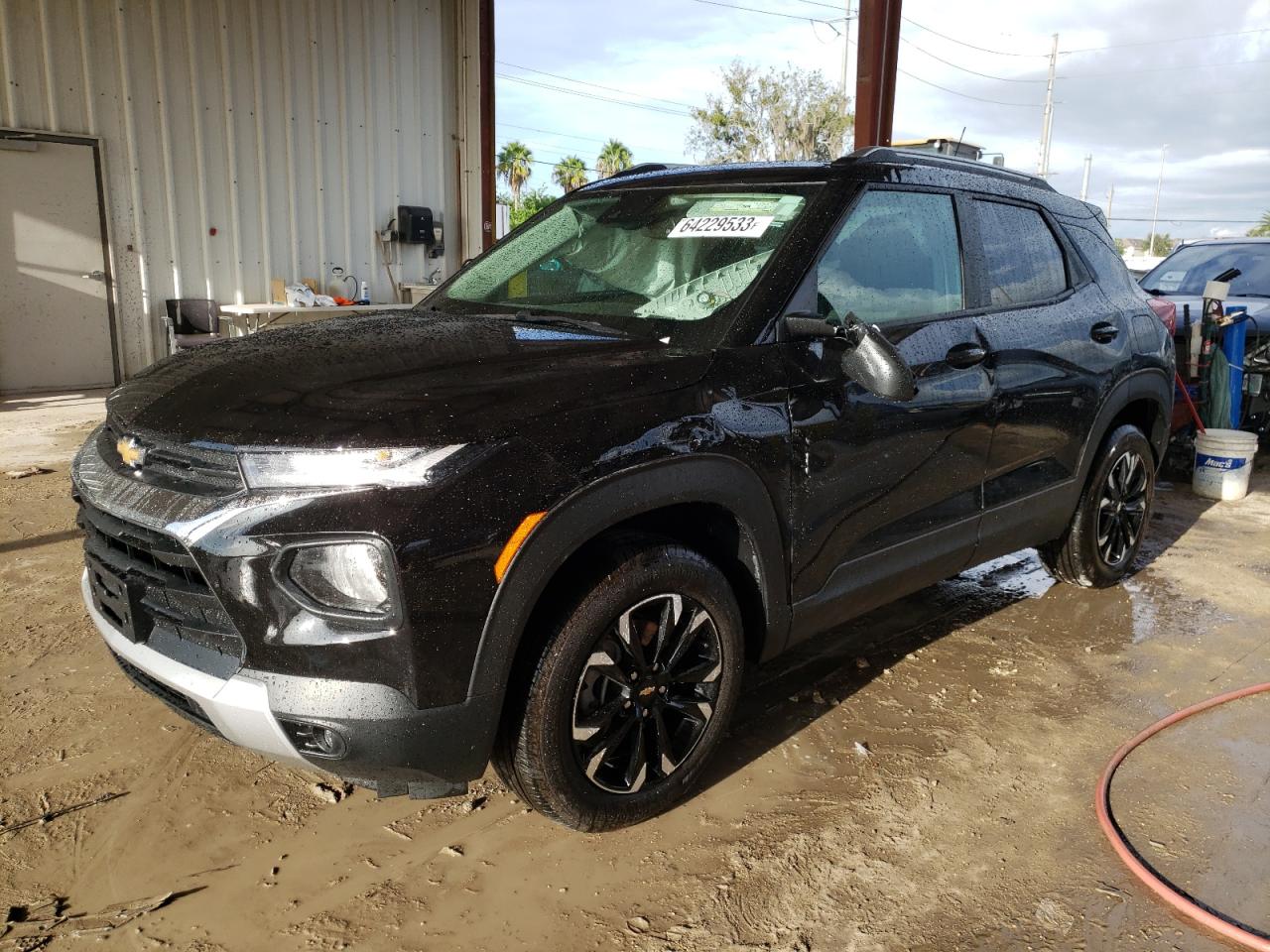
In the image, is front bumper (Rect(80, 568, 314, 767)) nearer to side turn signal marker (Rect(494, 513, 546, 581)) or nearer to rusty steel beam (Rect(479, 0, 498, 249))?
side turn signal marker (Rect(494, 513, 546, 581))

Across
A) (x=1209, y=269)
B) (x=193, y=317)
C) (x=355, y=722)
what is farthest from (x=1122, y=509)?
(x=193, y=317)

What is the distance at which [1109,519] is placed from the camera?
4582mm

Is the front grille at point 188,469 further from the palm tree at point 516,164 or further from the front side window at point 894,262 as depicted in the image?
the palm tree at point 516,164

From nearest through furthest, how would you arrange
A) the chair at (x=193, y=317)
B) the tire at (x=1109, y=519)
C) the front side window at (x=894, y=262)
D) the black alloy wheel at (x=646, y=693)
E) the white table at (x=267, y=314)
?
the black alloy wheel at (x=646, y=693), the front side window at (x=894, y=262), the tire at (x=1109, y=519), the chair at (x=193, y=317), the white table at (x=267, y=314)

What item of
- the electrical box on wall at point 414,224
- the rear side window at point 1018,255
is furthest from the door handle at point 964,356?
the electrical box on wall at point 414,224

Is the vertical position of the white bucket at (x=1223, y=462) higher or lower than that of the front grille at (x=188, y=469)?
lower

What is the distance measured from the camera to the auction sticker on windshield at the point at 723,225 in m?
3.07

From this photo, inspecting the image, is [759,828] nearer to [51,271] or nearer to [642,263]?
[642,263]

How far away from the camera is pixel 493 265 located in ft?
12.2

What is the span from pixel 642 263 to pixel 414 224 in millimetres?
8597

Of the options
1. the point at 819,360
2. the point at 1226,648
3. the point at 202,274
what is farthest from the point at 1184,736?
the point at 202,274

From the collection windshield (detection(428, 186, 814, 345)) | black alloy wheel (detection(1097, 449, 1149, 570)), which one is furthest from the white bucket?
windshield (detection(428, 186, 814, 345))

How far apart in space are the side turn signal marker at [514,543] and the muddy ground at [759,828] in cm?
87

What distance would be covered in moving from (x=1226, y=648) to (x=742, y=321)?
2800 millimetres
